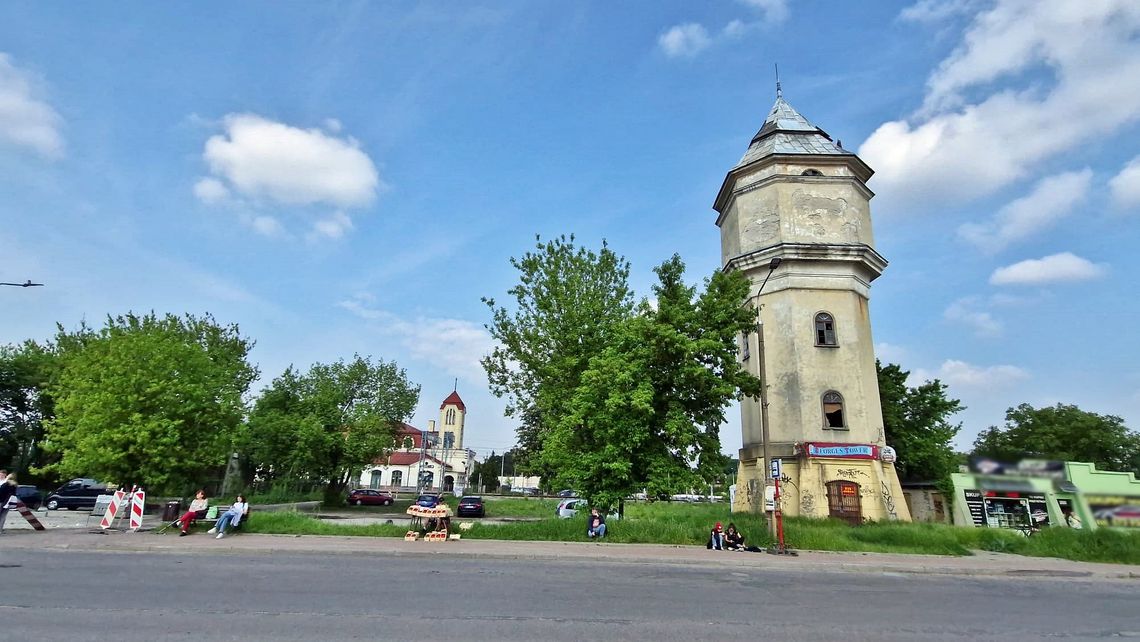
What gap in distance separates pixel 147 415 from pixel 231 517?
853cm

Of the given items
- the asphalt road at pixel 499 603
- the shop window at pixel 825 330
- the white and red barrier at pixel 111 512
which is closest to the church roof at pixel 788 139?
the shop window at pixel 825 330

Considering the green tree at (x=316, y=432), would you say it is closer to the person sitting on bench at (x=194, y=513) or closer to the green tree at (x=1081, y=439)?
the person sitting on bench at (x=194, y=513)

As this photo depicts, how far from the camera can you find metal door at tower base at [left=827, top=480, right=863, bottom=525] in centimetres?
2386

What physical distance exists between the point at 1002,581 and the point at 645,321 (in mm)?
11980

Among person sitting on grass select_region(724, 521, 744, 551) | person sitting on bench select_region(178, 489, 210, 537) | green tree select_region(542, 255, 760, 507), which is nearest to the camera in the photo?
person sitting on bench select_region(178, 489, 210, 537)

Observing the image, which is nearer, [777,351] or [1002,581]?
[1002,581]

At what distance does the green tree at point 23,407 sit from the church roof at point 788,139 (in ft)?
156

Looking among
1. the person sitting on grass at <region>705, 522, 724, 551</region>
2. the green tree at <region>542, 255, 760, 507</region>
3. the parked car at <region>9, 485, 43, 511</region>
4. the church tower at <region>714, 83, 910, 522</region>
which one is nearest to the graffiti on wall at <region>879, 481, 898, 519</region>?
the church tower at <region>714, 83, 910, 522</region>

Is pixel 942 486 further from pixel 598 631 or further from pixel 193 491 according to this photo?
pixel 193 491

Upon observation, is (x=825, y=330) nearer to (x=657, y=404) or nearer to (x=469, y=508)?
(x=657, y=404)

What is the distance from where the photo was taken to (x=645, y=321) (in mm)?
20531

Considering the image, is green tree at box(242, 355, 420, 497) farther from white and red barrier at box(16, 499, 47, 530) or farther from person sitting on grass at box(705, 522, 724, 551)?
person sitting on grass at box(705, 522, 724, 551)

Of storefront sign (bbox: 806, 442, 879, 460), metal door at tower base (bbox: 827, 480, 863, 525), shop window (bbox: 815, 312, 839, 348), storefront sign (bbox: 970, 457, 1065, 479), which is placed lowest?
metal door at tower base (bbox: 827, 480, 863, 525)

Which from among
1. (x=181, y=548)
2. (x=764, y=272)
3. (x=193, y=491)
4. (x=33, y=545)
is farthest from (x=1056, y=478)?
(x=193, y=491)
